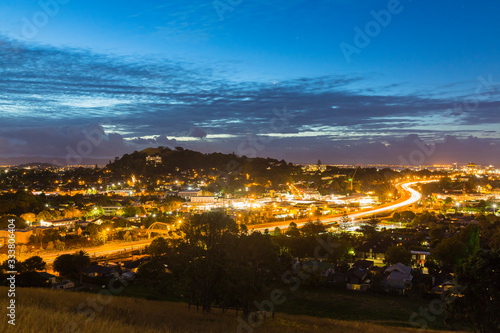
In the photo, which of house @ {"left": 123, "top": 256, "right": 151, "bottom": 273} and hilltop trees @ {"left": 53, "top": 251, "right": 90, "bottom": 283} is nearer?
hilltop trees @ {"left": 53, "top": 251, "right": 90, "bottom": 283}

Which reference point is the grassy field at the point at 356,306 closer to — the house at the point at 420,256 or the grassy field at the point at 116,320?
the grassy field at the point at 116,320

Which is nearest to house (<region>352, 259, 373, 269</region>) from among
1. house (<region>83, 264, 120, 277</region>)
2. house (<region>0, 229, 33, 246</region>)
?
house (<region>83, 264, 120, 277</region>)

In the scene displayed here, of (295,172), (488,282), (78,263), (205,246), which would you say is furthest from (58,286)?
(295,172)

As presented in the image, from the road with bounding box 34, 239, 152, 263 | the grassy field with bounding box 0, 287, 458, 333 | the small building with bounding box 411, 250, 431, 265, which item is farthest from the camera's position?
the road with bounding box 34, 239, 152, 263

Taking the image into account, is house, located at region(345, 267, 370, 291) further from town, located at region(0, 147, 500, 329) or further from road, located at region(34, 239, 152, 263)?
road, located at region(34, 239, 152, 263)

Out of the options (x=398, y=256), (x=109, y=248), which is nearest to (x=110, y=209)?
(x=109, y=248)

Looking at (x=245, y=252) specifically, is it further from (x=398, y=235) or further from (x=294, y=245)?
(x=398, y=235)
